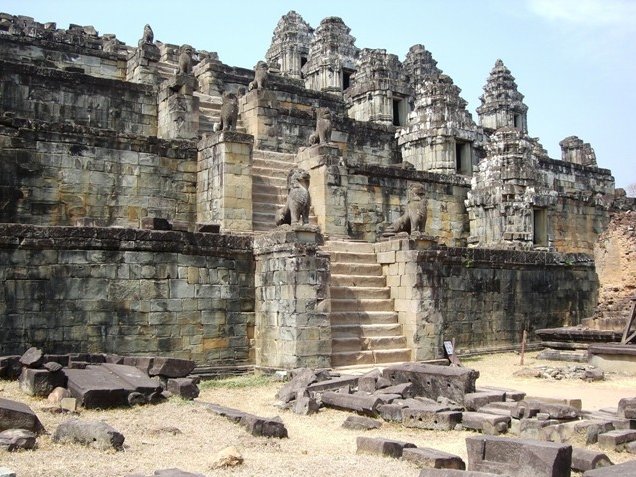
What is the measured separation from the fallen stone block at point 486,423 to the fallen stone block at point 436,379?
1222 millimetres

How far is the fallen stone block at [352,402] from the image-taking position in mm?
10570

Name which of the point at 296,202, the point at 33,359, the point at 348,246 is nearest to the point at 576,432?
the point at 296,202

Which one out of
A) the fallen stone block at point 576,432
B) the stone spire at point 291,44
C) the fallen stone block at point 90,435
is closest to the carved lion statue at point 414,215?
the fallen stone block at point 576,432

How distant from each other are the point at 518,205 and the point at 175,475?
20.1 m

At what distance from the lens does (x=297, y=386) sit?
1182 cm

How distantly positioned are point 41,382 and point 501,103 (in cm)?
3980

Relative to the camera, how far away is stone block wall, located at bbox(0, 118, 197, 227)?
16.7 m

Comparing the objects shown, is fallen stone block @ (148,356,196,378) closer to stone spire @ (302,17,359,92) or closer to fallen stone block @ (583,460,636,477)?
fallen stone block @ (583,460,636,477)

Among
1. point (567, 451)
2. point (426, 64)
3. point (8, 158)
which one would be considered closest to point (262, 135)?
point (8, 158)

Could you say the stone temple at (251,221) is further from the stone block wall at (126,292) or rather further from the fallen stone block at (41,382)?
the fallen stone block at (41,382)

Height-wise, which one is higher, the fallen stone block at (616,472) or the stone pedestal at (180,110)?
the stone pedestal at (180,110)

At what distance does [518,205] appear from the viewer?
24.3 metres

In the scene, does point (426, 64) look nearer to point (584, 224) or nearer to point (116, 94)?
point (584, 224)

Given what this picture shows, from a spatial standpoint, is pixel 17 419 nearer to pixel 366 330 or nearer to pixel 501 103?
pixel 366 330
